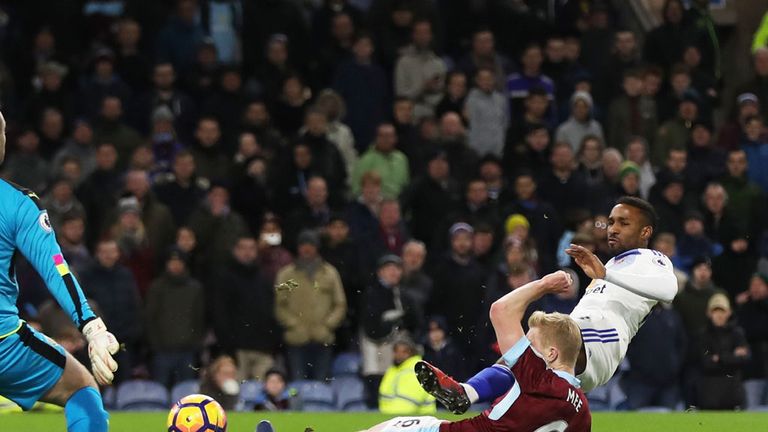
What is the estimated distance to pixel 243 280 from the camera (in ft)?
52.2

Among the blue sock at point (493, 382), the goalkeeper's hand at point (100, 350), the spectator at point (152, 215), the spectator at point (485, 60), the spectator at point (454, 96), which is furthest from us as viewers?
the spectator at point (485, 60)

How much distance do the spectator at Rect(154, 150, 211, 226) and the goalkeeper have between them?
9145 mm

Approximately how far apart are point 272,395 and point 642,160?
213 inches

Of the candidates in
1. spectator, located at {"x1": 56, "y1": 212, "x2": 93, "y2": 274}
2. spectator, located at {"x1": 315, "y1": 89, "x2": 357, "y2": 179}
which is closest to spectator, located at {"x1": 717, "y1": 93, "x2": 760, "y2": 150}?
spectator, located at {"x1": 315, "y1": 89, "x2": 357, "y2": 179}

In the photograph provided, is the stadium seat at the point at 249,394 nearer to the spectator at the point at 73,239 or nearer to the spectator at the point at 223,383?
the spectator at the point at 223,383

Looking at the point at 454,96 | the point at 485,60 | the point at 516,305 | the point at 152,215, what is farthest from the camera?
the point at 485,60

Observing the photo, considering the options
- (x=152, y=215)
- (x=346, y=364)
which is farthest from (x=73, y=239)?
(x=346, y=364)

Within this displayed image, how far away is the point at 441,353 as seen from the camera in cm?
1505

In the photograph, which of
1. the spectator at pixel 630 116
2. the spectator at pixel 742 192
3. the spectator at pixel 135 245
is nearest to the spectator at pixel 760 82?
the spectator at pixel 630 116

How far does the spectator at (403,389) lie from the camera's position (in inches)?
568

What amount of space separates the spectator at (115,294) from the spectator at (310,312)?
1463mm

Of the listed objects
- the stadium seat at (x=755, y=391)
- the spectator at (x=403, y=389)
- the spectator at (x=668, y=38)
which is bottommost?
the stadium seat at (x=755, y=391)

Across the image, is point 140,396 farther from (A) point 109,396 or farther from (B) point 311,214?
(B) point 311,214

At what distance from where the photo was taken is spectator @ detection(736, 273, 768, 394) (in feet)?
53.8
